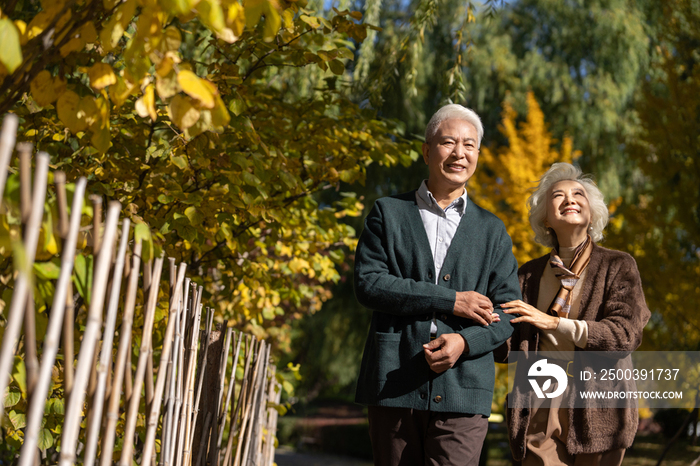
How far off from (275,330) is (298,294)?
1.44 m

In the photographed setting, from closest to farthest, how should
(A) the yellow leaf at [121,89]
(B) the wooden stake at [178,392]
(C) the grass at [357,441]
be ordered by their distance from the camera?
(A) the yellow leaf at [121,89], (B) the wooden stake at [178,392], (C) the grass at [357,441]

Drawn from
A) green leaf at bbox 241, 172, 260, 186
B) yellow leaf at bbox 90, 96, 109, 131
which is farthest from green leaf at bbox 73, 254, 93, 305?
green leaf at bbox 241, 172, 260, 186

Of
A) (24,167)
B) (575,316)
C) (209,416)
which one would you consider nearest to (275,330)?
(209,416)

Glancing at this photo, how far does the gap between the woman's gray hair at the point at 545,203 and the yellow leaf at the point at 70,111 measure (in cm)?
170

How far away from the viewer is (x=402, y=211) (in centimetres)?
201

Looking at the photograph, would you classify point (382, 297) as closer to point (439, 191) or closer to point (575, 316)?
point (439, 191)

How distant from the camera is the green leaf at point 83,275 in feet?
3.63

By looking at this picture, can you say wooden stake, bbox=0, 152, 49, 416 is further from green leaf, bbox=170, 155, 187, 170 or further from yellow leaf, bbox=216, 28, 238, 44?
green leaf, bbox=170, 155, 187, 170

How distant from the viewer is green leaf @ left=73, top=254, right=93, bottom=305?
3.63 ft

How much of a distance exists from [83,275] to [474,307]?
1.12m

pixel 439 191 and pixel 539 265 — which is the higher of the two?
pixel 439 191

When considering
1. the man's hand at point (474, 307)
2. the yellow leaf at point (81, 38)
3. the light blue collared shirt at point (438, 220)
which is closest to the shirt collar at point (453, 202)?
the light blue collared shirt at point (438, 220)

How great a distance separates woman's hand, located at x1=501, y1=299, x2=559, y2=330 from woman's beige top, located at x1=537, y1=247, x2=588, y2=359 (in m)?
0.03

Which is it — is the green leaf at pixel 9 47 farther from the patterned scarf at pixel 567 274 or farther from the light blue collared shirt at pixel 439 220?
the patterned scarf at pixel 567 274
